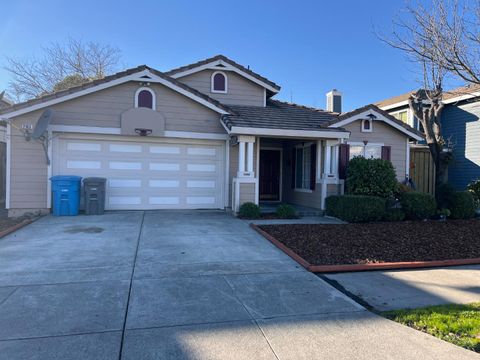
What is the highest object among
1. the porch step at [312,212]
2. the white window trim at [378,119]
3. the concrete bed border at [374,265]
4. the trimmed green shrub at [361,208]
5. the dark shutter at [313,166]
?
the white window trim at [378,119]

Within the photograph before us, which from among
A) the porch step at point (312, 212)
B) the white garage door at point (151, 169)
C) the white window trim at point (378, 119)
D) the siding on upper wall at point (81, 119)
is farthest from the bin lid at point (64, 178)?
the white window trim at point (378, 119)

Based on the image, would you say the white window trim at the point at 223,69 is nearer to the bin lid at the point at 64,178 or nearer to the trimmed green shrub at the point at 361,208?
the bin lid at the point at 64,178

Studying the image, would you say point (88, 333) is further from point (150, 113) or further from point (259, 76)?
point (259, 76)

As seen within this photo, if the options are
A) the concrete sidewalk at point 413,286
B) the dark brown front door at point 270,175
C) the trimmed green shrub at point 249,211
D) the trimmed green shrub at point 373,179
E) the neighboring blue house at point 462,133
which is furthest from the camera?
the neighboring blue house at point 462,133

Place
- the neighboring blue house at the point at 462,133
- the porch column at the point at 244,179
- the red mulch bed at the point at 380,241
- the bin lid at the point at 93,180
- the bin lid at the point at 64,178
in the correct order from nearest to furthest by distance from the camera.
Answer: the red mulch bed at the point at 380,241 < the bin lid at the point at 64,178 < the bin lid at the point at 93,180 < the porch column at the point at 244,179 < the neighboring blue house at the point at 462,133

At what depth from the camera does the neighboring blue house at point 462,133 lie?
614 inches

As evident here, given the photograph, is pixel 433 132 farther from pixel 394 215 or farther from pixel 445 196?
pixel 394 215

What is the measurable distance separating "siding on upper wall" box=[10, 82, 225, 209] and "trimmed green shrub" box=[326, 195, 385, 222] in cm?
498

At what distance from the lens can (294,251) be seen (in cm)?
658

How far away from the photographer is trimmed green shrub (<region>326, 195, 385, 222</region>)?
9.74 m

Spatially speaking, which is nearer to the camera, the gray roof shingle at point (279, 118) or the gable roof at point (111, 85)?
the gable roof at point (111, 85)

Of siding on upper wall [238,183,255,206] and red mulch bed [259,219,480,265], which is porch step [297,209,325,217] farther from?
red mulch bed [259,219,480,265]

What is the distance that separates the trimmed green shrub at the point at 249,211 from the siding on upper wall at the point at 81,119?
291 cm

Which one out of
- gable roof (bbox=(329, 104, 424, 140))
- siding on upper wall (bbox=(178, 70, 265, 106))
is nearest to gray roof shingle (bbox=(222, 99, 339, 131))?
gable roof (bbox=(329, 104, 424, 140))
